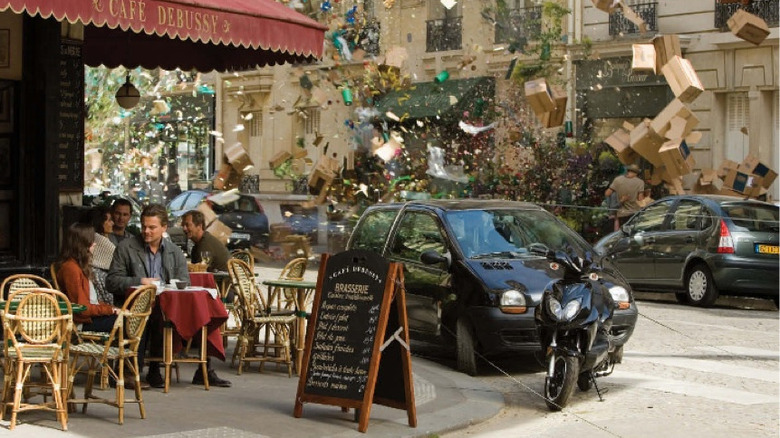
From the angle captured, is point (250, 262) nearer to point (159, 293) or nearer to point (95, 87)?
point (159, 293)

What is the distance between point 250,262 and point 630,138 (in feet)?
40.0

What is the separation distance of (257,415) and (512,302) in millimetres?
3177

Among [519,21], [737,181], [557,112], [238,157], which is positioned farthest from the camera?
[519,21]

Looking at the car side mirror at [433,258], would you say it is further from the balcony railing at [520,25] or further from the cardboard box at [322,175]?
the balcony railing at [520,25]

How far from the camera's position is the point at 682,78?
22.9 meters


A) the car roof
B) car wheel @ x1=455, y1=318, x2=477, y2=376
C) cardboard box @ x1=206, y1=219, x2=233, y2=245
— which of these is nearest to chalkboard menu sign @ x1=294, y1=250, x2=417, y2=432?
car wheel @ x1=455, y1=318, x2=477, y2=376

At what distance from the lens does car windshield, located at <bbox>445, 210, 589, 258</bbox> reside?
13.1 m

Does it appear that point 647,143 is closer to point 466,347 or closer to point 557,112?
point 557,112

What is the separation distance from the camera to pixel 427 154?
27.6 meters

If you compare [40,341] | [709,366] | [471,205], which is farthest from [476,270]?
[40,341]

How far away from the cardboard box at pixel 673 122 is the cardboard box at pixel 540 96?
186cm

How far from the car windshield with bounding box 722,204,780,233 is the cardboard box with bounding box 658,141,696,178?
3940mm

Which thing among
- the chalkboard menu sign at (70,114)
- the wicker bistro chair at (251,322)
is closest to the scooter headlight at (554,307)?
the wicker bistro chair at (251,322)

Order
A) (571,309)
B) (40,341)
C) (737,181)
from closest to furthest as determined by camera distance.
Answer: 1. (40,341)
2. (571,309)
3. (737,181)
